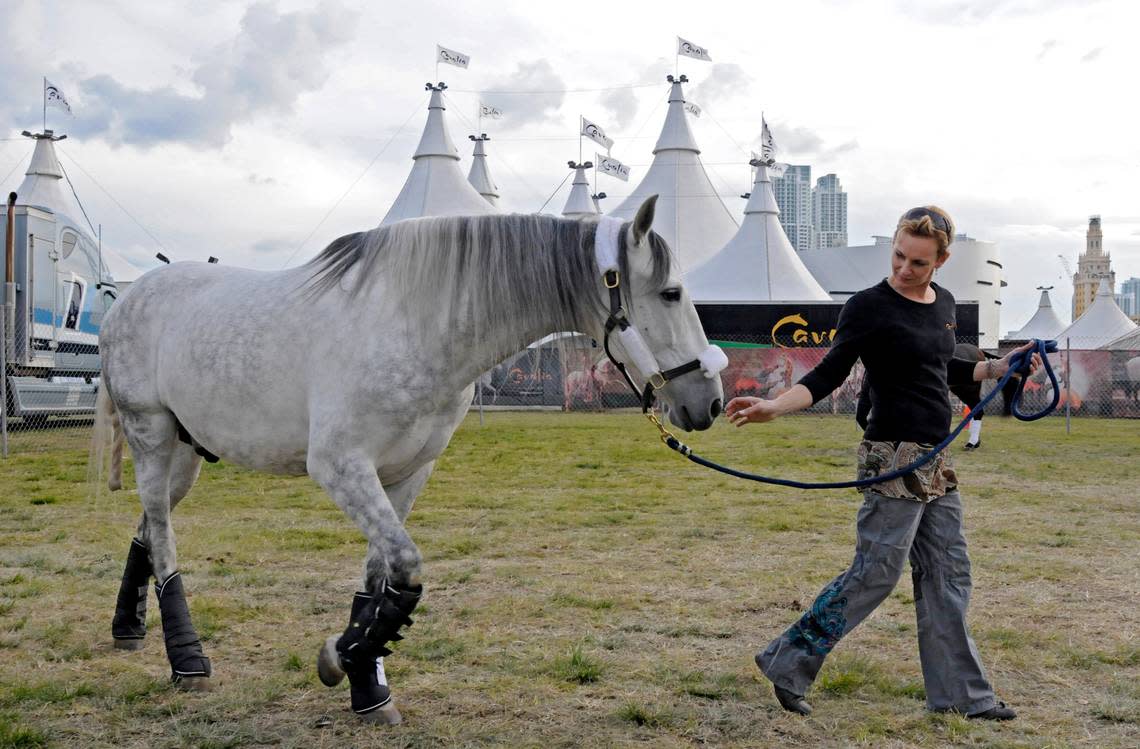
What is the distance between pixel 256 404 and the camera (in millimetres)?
3605

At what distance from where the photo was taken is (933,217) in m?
3.51

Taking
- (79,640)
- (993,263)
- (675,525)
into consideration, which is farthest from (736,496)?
(993,263)

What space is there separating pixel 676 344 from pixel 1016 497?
7.46 meters

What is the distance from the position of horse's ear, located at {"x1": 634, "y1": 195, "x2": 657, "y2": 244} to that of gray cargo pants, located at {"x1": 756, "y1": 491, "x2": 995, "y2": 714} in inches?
49.8

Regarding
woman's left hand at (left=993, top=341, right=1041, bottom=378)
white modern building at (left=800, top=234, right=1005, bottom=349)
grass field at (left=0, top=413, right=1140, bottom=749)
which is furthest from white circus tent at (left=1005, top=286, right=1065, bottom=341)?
woman's left hand at (left=993, top=341, right=1041, bottom=378)

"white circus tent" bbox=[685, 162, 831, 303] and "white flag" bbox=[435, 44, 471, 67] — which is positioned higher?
"white flag" bbox=[435, 44, 471, 67]

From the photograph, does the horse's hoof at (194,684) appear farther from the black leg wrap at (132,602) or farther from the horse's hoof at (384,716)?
the horse's hoof at (384,716)

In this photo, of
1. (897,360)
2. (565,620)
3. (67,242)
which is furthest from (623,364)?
(67,242)

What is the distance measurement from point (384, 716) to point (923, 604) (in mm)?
2013

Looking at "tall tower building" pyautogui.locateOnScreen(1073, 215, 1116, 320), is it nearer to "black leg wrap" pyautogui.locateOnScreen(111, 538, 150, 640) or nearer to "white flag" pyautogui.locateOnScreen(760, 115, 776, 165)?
"white flag" pyautogui.locateOnScreen(760, 115, 776, 165)

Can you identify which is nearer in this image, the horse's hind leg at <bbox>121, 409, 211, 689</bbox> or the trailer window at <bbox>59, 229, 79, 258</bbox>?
the horse's hind leg at <bbox>121, 409, 211, 689</bbox>

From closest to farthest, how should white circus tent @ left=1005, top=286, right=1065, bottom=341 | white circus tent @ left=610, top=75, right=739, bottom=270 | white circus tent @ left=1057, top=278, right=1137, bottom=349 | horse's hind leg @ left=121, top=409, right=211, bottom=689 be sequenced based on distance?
1. horse's hind leg @ left=121, top=409, right=211, bottom=689
2. white circus tent @ left=610, top=75, right=739, bottom=270
3. white circus tent @ left=1057, top=278, right=1137, bottom=349
4. white circus tent @ left=1005, top=286, right=1065, bottom=341

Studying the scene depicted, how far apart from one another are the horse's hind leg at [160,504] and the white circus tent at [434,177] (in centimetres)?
2634

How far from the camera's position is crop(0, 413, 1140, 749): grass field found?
137 inches
